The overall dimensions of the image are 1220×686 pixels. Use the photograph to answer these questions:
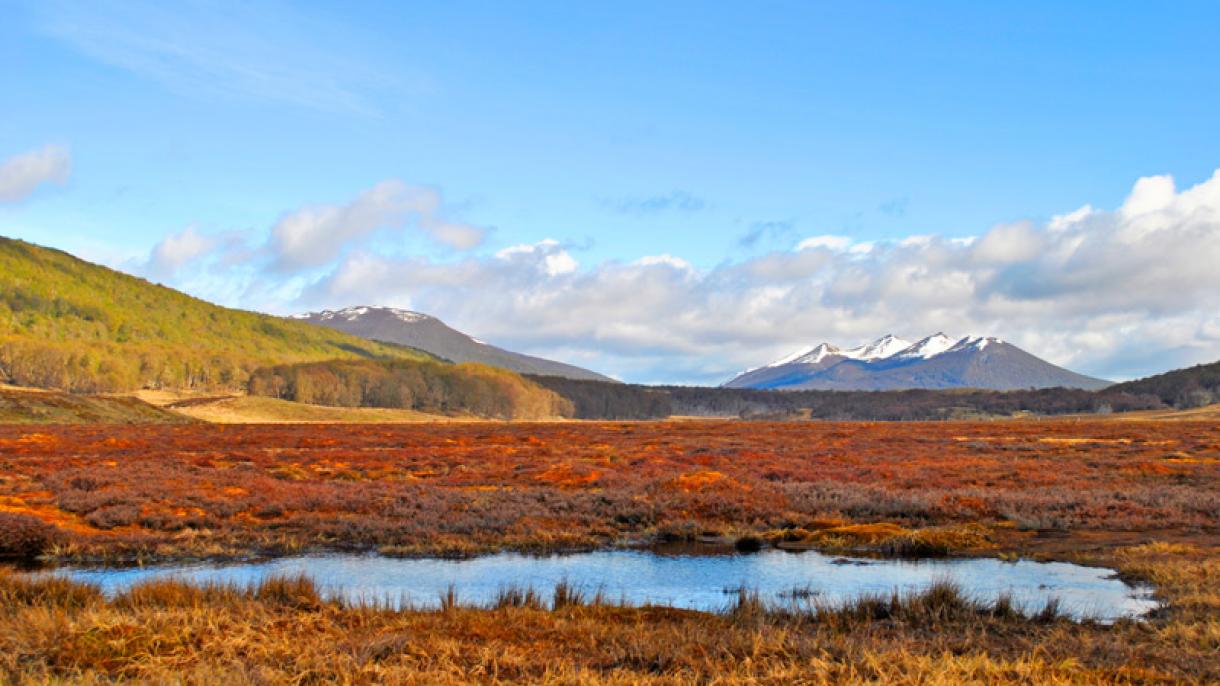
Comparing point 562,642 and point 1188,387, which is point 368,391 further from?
point 562,642

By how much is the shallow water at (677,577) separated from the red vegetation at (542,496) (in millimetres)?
2175

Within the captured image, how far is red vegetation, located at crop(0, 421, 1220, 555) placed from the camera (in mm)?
22891

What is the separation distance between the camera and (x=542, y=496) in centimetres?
2944

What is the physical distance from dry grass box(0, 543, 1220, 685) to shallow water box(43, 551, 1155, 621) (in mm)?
1556

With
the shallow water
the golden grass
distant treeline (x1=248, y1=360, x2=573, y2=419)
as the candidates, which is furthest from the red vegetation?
distant treeline (x1=248, y1=360, x2=573, y2=419)

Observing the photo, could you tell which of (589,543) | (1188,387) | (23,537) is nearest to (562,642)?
(589,543)

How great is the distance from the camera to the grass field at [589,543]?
30.9ft

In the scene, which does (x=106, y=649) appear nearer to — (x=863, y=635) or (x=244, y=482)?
Result: (x=863, y=635)

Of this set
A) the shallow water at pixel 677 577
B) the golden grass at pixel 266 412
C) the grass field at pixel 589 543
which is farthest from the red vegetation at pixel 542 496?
the golden grass at pixel 266 412

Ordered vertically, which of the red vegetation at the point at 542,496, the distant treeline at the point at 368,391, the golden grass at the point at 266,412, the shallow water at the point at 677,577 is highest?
the distant treeline at the point at 368,391

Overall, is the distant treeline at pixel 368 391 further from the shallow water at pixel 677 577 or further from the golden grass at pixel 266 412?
the shallow water at pixel 677 577

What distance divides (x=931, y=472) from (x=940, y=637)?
94.3 ft

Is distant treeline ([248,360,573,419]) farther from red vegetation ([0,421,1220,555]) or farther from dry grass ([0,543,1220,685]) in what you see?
dry grass ([0,543,1220,685])

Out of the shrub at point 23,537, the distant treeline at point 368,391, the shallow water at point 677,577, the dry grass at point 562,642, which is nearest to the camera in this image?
the dry grass at point 562,642
